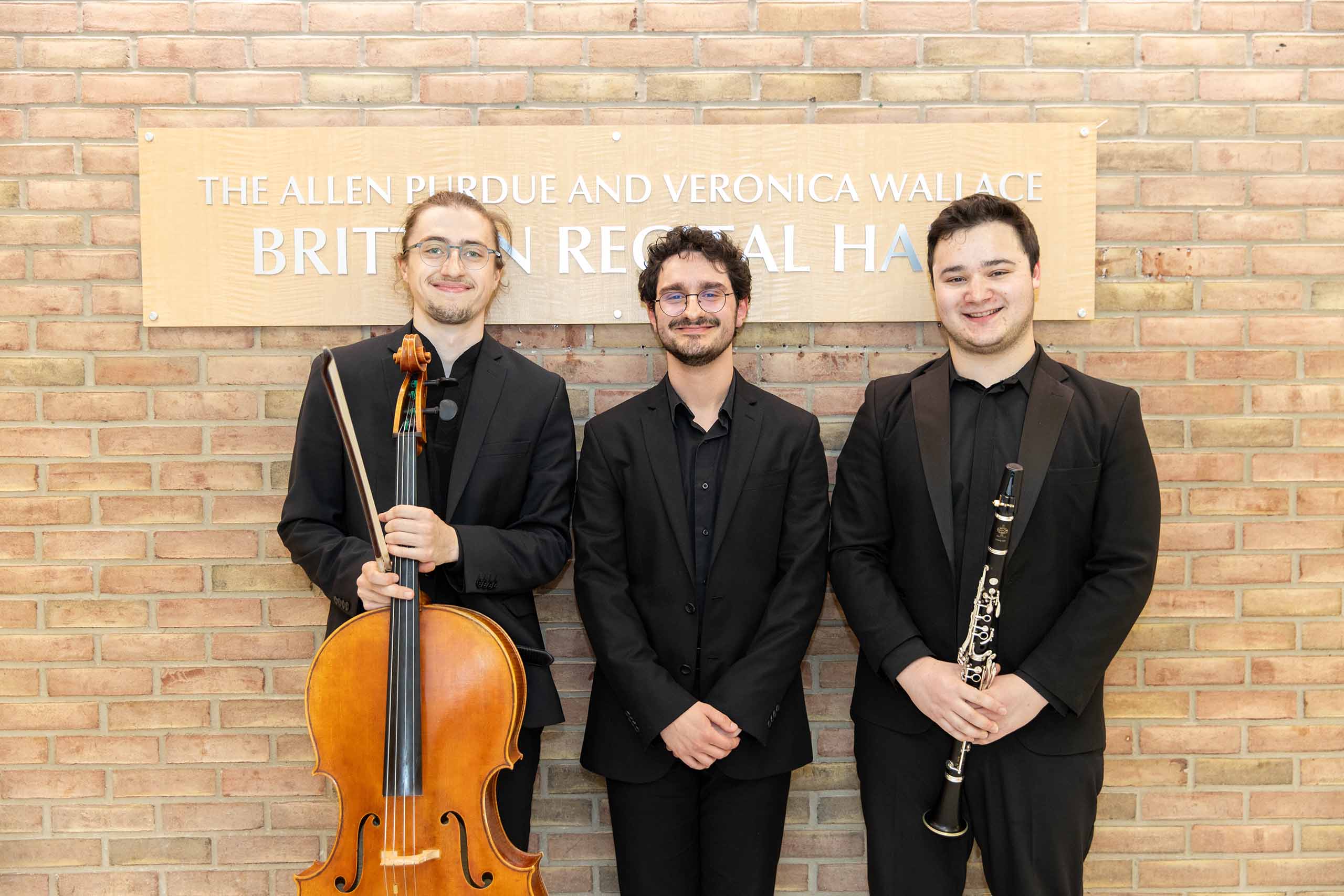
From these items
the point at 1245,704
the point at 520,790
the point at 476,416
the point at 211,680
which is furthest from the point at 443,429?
the point at 1245,704

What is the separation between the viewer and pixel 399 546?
6.37ft

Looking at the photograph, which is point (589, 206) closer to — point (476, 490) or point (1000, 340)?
point (476, 490)

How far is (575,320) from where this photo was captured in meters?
2.73

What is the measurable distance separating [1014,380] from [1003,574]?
0.49 m

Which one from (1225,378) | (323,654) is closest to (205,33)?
(323,654)

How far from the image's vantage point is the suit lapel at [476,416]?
2230 mm

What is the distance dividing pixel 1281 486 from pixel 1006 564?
4.10 ft

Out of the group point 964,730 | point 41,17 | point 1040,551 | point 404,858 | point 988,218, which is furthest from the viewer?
point 41,17

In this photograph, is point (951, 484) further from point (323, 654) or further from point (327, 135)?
point (327, 135)

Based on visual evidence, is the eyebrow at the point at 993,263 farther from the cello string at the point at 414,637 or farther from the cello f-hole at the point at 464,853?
the cello f-hole at the point at 464,853

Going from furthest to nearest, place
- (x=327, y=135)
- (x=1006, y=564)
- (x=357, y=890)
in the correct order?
(x=327, y=135) → (x=1006, y=564) → (x=357, y=890)

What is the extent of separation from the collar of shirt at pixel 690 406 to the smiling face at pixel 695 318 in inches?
3.6

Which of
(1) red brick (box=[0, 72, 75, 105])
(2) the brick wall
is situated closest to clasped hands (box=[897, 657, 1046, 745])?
(2) the brick wall

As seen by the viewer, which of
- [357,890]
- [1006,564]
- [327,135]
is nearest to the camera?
[357,890]
